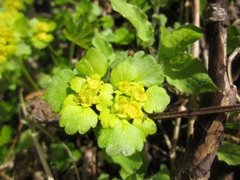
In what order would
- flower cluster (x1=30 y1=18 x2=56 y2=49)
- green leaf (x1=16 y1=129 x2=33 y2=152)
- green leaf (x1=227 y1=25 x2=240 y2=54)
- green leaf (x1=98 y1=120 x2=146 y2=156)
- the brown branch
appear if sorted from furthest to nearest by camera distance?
1. flower cluster (x1=30 y1=18 x2=56 y2=49)
2. green leaf (x1=16 y1=129 x2=33 y2=152)
3. green leaf (x1=227 y1=25 x2=240 y2=54)
4. the brown branch
5. green leaf (x1=98 y1=120 x2=146 y2=156)

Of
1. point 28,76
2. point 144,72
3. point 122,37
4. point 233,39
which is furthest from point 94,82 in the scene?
point 28,76

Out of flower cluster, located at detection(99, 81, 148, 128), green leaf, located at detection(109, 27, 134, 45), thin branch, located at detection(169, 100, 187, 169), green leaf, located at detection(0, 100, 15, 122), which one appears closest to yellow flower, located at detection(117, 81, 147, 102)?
flower cluster, located at detection(99, 81, 148, 128)

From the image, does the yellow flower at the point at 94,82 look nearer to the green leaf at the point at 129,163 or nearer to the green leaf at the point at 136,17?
the green leaf at the point at 136,17

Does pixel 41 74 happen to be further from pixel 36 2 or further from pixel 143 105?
pixel 143 105

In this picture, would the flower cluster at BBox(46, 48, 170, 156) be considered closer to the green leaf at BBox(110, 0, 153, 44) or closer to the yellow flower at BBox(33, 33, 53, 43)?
the green leaf at BBox(110, 0, 153, 44)

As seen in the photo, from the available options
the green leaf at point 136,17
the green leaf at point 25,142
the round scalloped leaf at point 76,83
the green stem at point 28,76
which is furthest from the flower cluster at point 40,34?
the round scalloped leaf at point 76,83

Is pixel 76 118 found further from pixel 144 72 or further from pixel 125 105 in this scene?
pixel 144 72

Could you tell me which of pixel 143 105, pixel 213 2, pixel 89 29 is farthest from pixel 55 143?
pixel 213 2
